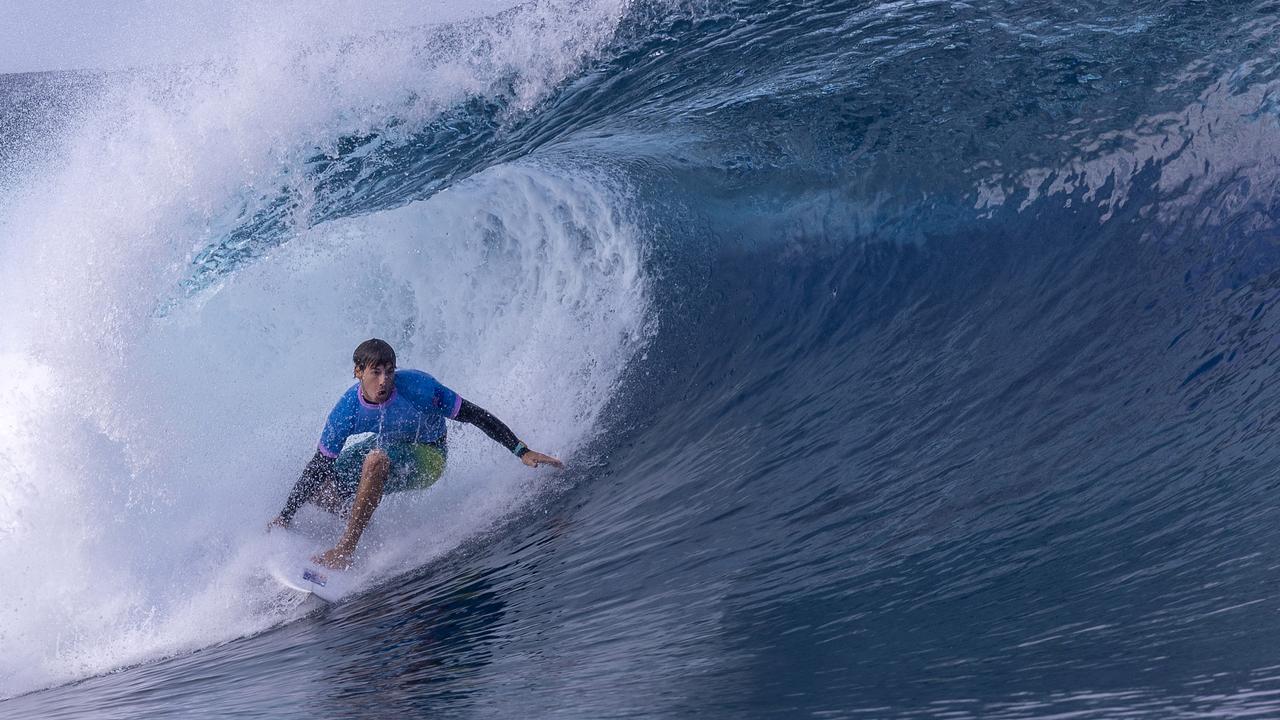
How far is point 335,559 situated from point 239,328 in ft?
9.87

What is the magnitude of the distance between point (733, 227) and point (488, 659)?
141 inches

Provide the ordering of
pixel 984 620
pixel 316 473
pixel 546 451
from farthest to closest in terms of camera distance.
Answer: pixel 546 451 < pixel 316 473 < pixel 984 620

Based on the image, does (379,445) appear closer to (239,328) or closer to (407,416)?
(407,416)

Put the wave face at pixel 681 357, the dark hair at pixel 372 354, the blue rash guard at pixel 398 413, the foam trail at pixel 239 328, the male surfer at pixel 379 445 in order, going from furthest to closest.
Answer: the foam trail at pixel 239 328
the blue rash guard at pixel 398 413
the male surfer at pixel 379 445
the dark hair at pixel 372 354
the wave face at pixel 681 357

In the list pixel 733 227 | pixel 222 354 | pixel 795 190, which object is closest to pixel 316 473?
pixel 222 354

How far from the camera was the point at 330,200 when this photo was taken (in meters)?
7.61

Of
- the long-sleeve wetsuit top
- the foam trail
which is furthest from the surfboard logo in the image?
the long-sleeve wetsuit top

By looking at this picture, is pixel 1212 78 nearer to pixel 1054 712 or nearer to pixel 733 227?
pixel 733 227

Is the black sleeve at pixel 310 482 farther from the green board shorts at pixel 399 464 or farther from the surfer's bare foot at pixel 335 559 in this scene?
the surfer's bare foot at pixel 335 559

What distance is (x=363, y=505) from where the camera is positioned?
468 centimetres

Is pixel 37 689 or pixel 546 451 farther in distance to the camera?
pixel 546 451

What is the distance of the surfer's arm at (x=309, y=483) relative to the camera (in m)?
5.03

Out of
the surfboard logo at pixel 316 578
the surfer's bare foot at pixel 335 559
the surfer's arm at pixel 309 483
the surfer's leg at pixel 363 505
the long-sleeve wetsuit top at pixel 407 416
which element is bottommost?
the surfboard logo at pixel 316 578

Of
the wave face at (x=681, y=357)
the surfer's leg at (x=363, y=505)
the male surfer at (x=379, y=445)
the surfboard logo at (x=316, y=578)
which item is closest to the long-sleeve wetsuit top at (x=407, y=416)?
the male surfer at (x=379, y=445)
